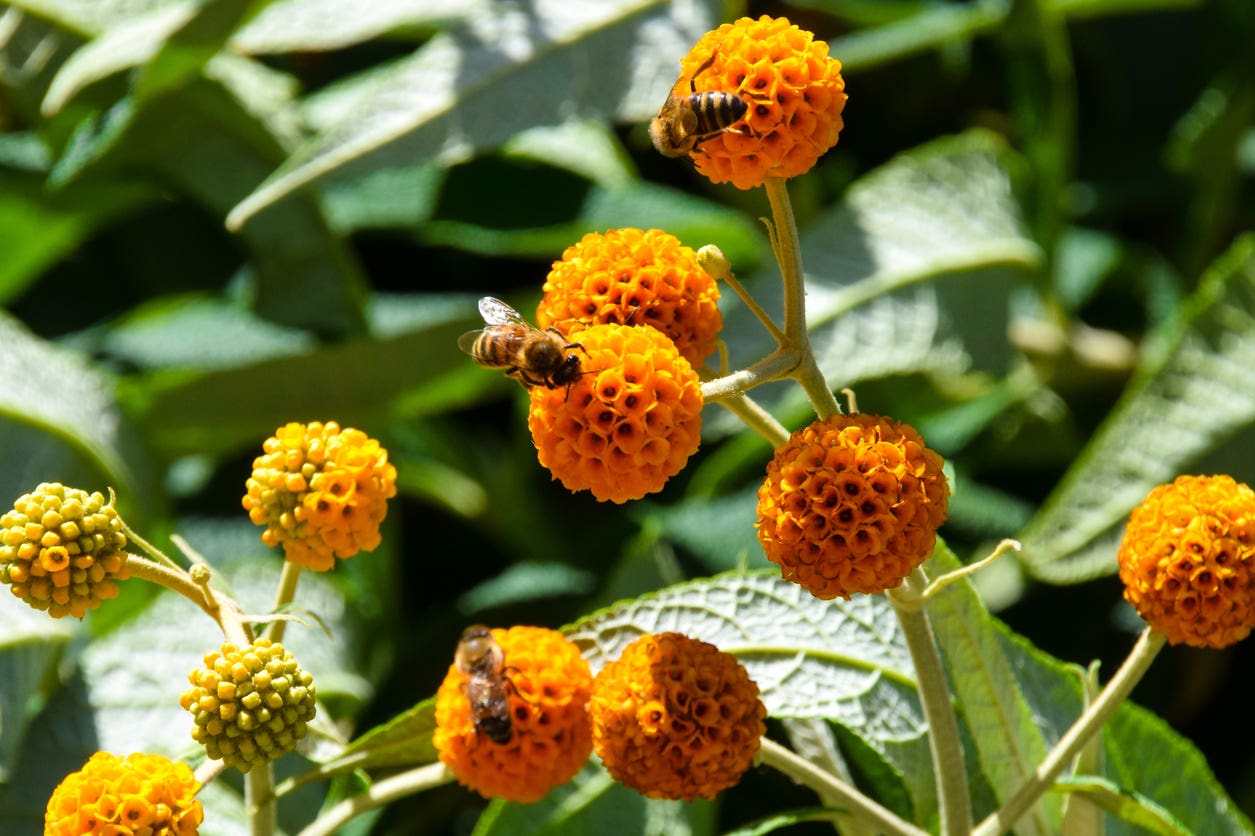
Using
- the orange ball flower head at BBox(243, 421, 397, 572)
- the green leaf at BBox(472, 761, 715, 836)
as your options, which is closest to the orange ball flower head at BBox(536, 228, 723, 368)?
the orange ball flower head at BBox(243, 421, 397, 572)

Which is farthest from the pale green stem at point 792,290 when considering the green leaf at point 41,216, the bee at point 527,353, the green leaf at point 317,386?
the green leaf at point 41,216

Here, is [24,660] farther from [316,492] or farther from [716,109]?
[716,109]

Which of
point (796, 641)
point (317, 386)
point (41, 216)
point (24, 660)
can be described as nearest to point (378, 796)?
point (796, 641)

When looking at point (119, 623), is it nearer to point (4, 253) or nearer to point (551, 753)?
point (4, 253)

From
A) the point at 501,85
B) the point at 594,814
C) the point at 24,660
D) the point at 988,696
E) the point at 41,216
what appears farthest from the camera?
the point at 41,216

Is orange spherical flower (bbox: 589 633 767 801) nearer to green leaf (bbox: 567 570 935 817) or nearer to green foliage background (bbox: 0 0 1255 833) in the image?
green leaf (bbox: 567 570 935 817)

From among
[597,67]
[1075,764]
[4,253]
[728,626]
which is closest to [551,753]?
[728,626]
